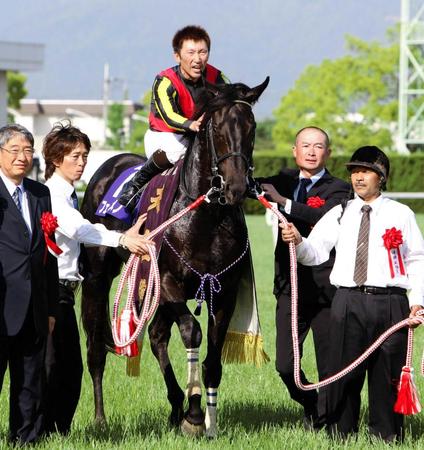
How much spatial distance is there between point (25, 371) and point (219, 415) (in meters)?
2.26

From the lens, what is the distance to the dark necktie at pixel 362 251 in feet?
21.3

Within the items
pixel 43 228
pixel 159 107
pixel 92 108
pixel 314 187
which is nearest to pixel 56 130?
pixel 159 107

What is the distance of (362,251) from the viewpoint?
6.52m

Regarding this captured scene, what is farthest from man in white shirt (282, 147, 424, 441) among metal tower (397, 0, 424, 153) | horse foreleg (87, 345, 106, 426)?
metal tower (397, 0, 424, 153)

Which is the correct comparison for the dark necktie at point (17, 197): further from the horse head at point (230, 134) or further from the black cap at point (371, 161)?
the black cap at point (371, 161)

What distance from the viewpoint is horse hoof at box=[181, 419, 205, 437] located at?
23.0ft

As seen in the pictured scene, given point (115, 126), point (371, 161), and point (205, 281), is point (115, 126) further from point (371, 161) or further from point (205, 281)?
point (371, 161)

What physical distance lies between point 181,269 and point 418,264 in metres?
1.63

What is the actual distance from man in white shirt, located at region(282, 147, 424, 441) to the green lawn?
0.78ft

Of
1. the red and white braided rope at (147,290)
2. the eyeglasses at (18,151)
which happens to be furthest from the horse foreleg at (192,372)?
the eyeglasses at (18,151)

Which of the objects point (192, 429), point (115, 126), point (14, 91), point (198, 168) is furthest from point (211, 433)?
point (115, 126)

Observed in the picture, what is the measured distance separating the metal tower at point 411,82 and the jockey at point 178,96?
4889 centimetres

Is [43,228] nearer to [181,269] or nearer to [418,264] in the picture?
[181,269]

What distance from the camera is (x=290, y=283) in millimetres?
7520
